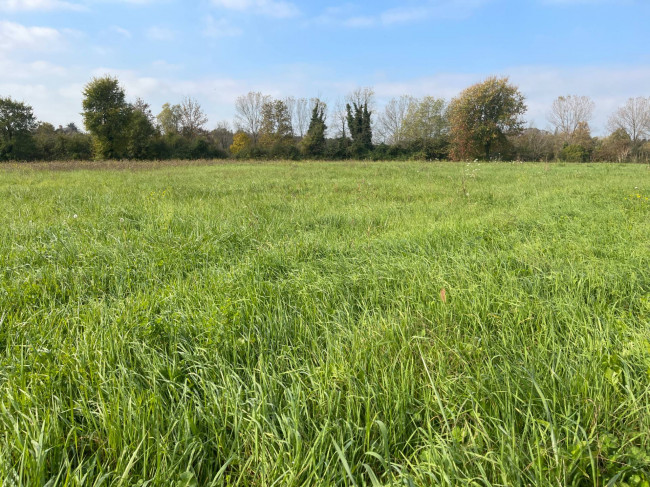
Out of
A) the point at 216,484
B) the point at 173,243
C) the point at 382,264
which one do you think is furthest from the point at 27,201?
the point at 216,484

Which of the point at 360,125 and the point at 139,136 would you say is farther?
the point at 360,125

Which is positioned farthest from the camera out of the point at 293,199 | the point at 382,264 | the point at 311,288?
the point at 293,199

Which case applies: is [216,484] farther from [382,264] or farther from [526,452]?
[382,264]

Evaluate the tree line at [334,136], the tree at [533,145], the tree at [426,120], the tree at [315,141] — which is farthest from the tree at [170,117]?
the tree at [533,145]

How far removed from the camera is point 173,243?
12.8 ft

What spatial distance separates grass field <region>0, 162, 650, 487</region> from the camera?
4.02 ft

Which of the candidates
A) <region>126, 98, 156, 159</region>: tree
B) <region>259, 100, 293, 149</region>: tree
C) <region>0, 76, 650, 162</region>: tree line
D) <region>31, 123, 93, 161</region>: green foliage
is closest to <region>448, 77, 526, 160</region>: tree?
<region>0, 76, 650, 162</region>: tree line

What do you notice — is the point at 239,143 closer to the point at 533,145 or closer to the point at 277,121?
the point at 277,121

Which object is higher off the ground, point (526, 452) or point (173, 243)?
point (173, 243)

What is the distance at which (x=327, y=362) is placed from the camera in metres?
1.67

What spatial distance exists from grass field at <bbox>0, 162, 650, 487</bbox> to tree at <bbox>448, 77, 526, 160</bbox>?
3649cm

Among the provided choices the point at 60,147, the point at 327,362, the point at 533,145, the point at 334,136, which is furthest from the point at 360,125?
the point at 327,362

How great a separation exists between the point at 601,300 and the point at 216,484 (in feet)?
8.81

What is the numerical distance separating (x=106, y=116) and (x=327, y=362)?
38798 millimetres
